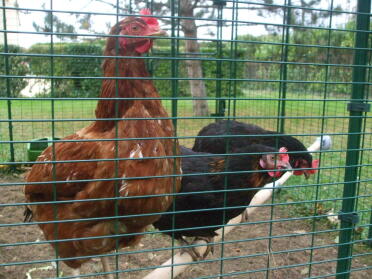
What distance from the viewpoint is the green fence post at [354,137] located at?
1.68 metres

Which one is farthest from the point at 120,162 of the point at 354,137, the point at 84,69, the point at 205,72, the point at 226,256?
the point at 205,72

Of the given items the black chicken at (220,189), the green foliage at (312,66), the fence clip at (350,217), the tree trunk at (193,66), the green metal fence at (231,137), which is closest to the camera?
the green metal fence at (231,137)

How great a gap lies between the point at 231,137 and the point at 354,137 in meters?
0.66

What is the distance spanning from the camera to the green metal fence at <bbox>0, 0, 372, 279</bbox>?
4.21 ft

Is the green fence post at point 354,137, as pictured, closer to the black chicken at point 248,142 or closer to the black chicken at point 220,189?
the black chicken at point 220,189

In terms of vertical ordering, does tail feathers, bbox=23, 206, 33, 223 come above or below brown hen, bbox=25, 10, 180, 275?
below

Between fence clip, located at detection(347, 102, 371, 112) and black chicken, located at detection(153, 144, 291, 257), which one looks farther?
black chicken, located at detection(153, 144, 291, 257)

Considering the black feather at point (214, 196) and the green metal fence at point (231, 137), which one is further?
the black feather at point (214, 196)

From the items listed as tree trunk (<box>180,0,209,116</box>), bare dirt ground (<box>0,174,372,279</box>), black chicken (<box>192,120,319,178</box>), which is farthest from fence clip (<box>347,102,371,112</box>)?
tree trunk (<box>180,0,209,116</box>)

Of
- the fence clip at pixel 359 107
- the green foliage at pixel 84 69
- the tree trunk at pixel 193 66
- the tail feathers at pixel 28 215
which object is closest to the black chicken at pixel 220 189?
the fence clip at pixel 359 107

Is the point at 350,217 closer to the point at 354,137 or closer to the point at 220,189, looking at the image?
the point at 354,137

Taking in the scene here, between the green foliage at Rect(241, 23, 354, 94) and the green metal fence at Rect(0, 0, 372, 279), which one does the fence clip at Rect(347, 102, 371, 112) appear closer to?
the green metal fence at Rect(0, 0, 372, 279)

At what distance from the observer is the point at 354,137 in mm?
1736

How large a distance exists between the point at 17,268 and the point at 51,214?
1269 mm
